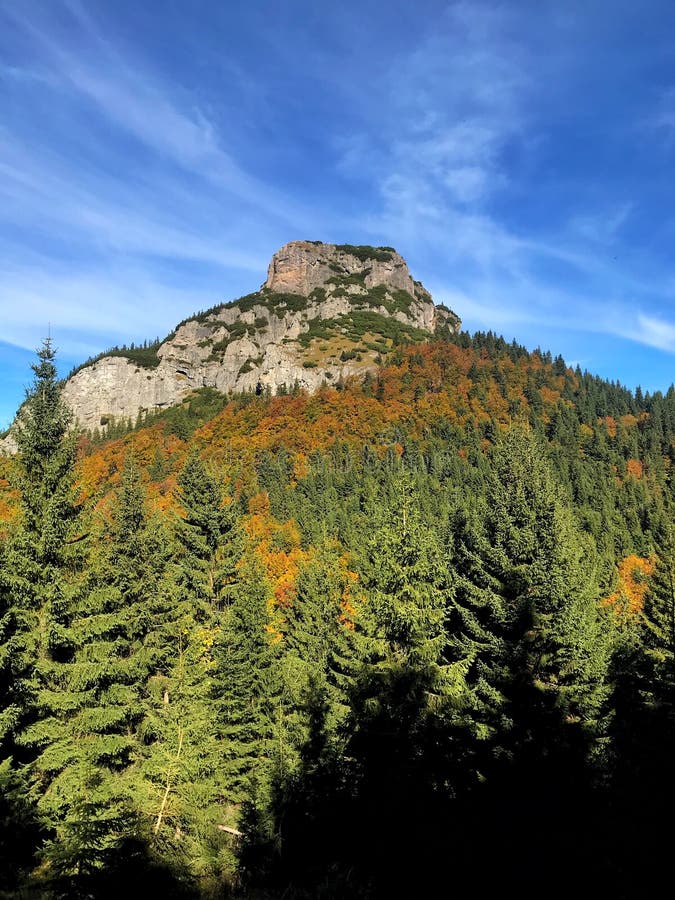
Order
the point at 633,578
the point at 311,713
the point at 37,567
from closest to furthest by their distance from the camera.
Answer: the point at 37,567
the point at 311,713
the point at 633,578

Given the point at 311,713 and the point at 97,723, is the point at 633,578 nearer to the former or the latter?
the point at 311,713

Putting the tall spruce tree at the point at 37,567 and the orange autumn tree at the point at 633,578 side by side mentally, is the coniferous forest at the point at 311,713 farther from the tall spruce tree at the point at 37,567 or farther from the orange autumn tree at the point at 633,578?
the orange autumn tree at the point at 633,578

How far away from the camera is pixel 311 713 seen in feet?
56.6

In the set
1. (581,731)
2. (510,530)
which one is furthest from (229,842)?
(510,530)

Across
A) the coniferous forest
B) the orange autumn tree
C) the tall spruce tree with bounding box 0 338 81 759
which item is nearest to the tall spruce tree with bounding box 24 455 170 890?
the coniferous forest

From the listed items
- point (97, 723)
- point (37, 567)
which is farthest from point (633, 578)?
point (37, 567)

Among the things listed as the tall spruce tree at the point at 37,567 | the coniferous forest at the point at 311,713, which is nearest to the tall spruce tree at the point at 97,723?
the coniferous forest at the point at 311,713

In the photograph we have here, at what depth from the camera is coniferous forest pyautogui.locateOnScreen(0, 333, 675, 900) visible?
11.8 metres

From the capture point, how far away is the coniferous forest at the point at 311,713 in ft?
38.8

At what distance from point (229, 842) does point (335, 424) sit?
89435 mm

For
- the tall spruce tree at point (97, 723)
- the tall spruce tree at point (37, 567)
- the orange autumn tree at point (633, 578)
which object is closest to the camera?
the tall spruce tree at point (97, 723)

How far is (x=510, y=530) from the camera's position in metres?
17.6

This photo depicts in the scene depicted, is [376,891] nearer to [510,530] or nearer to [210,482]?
[510,530]

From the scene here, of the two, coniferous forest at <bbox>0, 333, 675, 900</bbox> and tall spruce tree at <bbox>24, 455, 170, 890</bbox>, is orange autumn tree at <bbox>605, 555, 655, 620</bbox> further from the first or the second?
tall spruce tree at <bbox>24, 455, 170, 890</bbox>
